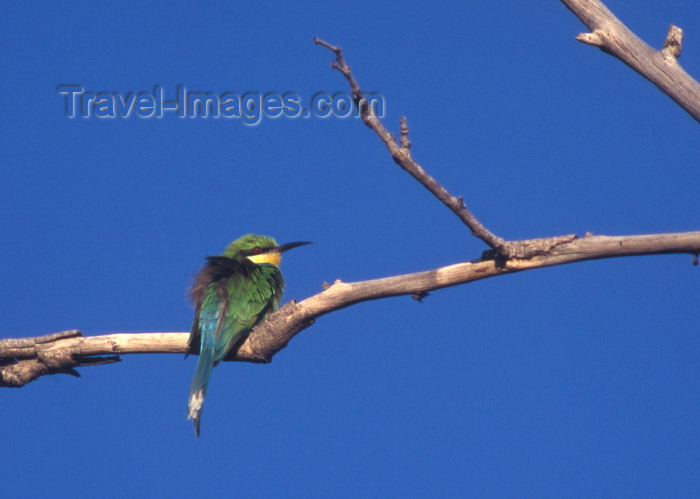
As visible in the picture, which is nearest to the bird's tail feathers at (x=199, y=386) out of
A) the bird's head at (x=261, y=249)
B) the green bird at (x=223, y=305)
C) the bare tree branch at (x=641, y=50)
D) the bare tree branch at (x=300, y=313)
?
the green bird at (x=223, y=305)

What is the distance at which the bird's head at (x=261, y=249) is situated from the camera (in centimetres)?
548

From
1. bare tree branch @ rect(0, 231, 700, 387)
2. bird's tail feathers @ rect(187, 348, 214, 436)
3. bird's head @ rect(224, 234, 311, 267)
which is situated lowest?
bird's tail feathers @ rect(187, 348, 214, 436)

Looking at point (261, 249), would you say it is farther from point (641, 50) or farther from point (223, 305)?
point (641, 50)

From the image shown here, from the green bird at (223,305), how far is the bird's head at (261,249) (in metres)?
0.18

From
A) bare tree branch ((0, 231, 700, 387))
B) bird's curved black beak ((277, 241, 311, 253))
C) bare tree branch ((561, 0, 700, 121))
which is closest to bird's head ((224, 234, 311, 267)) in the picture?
bird's curved black beak ((277, 241, 311, 253))

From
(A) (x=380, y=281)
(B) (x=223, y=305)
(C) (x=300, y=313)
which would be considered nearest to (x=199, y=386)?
(B) (x=223, y=305)

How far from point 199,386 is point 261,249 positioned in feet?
4.93

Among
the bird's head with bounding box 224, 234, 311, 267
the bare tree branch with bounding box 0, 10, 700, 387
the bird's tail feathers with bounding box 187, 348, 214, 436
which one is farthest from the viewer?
the bird's head with bounding box 224, 234, 311, 267

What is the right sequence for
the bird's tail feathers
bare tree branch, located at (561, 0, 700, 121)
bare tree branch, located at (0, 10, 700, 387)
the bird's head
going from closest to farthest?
1. bare tree branch, located at (0, 10, 700, 387)
2. bare tree branch, located at (561, 0, 700, 121)
3. the bird's tail feathers
4. the bird's head

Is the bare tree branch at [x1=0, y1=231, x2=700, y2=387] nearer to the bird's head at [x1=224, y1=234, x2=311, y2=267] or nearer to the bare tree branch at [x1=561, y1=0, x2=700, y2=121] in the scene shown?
the bare tree branch at [x1=561, y1=0, x2=700, y2=121]

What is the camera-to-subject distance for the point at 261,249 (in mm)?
5473

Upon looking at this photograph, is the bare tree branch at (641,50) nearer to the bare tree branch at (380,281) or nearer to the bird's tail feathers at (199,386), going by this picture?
the bare tree branch at (380,281)

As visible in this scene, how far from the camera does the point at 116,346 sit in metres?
3.94

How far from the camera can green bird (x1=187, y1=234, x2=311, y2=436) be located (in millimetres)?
4215
